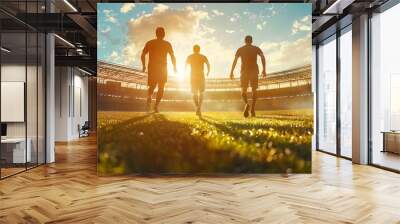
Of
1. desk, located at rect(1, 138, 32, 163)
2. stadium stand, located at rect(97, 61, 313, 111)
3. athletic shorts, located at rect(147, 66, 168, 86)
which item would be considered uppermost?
athletic shorts, located at rect(147, 66, 168, 86)

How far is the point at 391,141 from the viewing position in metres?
7.48

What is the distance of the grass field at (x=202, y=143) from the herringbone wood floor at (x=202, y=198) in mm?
245

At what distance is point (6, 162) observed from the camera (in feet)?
22.9

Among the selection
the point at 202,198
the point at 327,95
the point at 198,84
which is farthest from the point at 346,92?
the point at 202,198

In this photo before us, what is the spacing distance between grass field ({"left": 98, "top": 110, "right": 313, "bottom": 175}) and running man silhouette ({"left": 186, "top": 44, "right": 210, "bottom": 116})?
431 millimetres

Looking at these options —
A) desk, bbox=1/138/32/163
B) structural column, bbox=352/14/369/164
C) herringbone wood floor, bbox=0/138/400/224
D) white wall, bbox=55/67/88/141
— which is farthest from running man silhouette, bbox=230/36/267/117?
white wall, bbox=55/67/88/141

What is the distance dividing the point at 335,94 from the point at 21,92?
739cm

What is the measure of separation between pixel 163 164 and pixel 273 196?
7.42 feet

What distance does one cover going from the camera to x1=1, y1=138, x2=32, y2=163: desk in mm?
6843

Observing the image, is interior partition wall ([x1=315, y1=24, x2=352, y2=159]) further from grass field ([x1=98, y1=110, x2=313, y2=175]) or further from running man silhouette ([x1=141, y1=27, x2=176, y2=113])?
running man silhouette ([x1=141, y1=27, x2=176, y2=113])

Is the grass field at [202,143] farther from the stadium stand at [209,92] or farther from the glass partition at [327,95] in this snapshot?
the glass partition at [327,95]

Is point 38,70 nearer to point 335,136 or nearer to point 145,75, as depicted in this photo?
point 145,75

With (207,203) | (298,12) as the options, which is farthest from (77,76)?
(207,203)

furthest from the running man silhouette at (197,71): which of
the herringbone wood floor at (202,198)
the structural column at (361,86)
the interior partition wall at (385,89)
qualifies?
the interior partition wall at (385,89)
